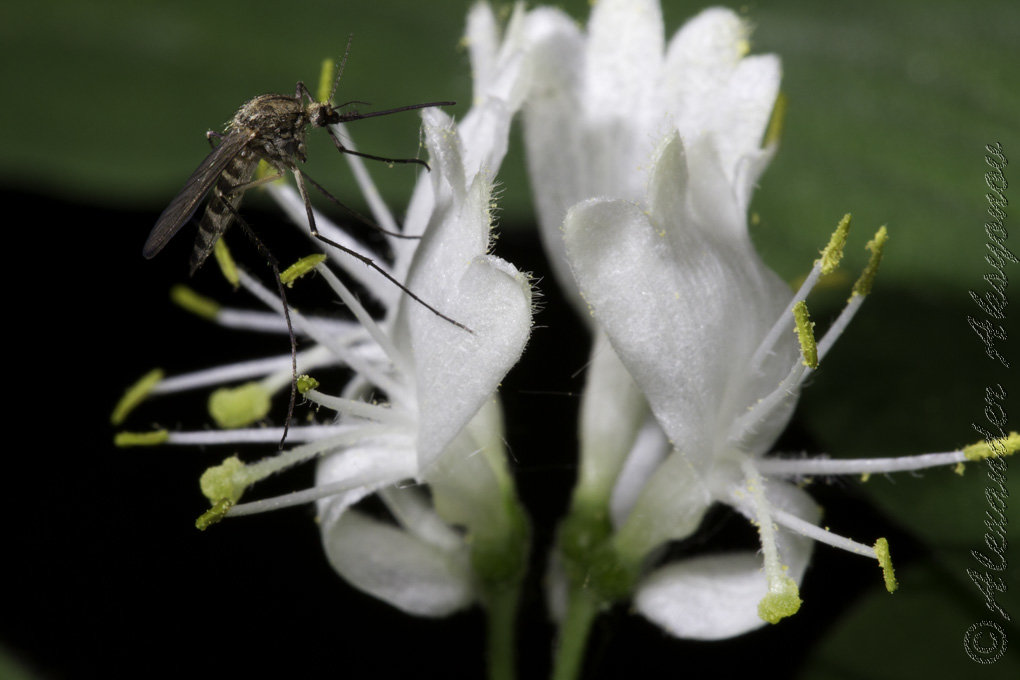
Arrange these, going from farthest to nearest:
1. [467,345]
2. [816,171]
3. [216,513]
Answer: [816,171]
[216,513]
[467,345]

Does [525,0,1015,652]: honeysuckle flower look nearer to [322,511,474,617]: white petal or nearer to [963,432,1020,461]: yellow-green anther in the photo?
[963,432,1020,461]: yellow-green anther

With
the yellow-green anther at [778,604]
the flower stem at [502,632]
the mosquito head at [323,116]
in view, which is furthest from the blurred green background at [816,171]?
the mosquito head at [323,116]

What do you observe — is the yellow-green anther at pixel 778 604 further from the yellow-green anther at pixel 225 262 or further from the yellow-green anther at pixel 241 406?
the yellow-green anther at pixel 225 262

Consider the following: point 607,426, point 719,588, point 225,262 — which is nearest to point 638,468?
point 607,426

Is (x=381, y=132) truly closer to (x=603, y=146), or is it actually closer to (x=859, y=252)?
(x=603, y=146)

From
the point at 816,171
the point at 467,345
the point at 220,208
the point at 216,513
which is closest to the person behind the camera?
the point at 467,345

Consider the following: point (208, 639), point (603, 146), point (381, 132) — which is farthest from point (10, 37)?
point (603, 146)

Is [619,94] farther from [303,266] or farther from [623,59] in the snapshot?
[303,266]
